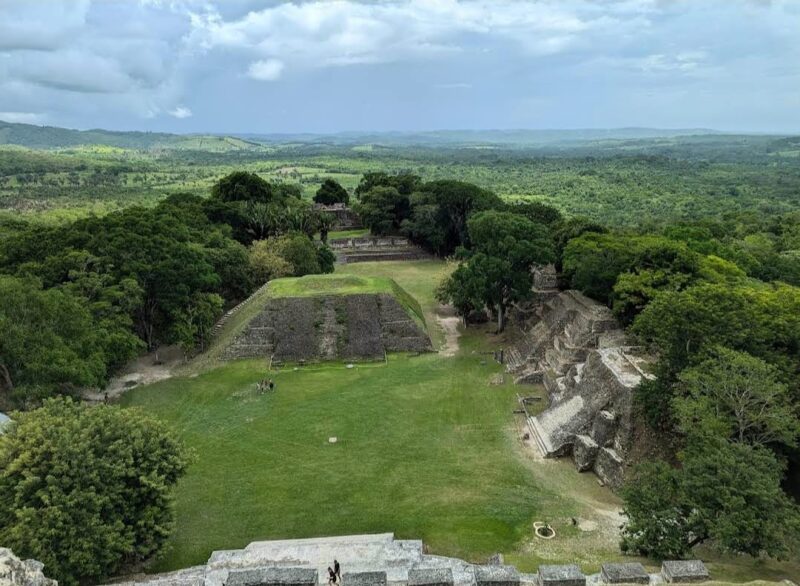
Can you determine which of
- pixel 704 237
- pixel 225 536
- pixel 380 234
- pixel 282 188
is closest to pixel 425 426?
pixel 225 536

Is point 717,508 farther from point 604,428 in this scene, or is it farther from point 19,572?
point 19,572

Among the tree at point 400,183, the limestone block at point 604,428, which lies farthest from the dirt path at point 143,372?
the tree at point 400,183

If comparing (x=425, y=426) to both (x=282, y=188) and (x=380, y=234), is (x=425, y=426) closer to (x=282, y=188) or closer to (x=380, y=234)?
(x=380, y=234)

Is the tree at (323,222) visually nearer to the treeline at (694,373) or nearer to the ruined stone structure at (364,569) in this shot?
the treeline at (694,373)

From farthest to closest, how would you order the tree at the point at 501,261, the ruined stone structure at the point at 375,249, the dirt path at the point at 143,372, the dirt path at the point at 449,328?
the ruined stone structure at the point at 375,249
the dirt path at the point at 449,328
the tree at the point at 501,261
the dirt path at the point at 143,372

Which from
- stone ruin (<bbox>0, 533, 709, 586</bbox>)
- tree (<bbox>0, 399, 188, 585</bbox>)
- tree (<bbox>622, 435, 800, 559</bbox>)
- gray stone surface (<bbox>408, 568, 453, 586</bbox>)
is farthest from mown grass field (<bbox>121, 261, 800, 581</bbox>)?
gray stone surface (<bbox>408, 568, 453, 586</bbox>)

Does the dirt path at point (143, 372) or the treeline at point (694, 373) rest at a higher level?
the treeline at point (694, 373)

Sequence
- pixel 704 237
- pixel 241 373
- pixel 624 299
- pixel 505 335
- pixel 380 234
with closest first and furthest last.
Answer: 1. pixel 624 299
2. pixel 241 373
3. pixel 505 335
4. pixel 704 237
5. pixel 380 234

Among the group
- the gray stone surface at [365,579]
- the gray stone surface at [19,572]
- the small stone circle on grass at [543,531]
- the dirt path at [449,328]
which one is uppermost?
the gray stone surface at [19,572]
